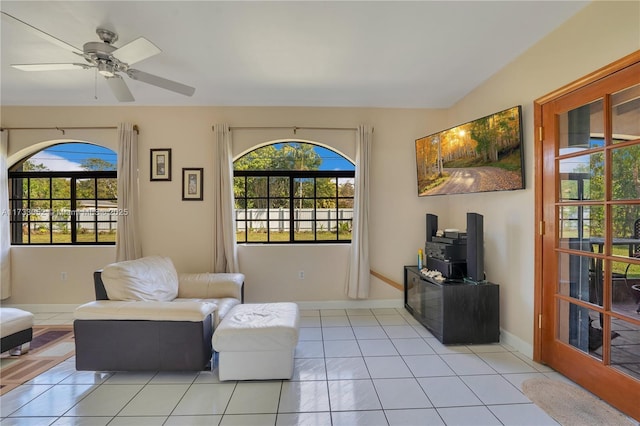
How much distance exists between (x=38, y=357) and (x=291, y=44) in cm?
373

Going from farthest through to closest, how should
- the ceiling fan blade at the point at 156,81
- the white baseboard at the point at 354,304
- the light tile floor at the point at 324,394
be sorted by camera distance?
the white baseboard at the point at 354,304 → the ceiling fan blade at the point at 156,81 → the light tile floor at the point at 324,394

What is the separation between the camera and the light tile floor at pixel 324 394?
1.93m

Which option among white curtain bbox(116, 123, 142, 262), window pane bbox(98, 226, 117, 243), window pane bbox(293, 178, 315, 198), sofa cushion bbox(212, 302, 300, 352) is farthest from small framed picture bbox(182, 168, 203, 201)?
sofa cushion bbox(212, 302, 300, 352)

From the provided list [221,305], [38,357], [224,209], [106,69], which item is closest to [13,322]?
[38,357]

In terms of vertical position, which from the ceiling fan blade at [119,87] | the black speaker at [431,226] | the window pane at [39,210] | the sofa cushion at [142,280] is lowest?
the sofa cushion at [142,280]

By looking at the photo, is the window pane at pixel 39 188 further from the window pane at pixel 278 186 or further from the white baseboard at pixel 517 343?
the white baseboard at pixel 517 343

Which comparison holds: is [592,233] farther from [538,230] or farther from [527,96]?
[527,96]

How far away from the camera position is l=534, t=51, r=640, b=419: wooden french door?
1896 millimetres

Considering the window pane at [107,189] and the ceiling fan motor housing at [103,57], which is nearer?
the ceiling fan motor housing at [103,57]

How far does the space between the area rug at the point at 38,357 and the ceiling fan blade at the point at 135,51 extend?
8.90 feet

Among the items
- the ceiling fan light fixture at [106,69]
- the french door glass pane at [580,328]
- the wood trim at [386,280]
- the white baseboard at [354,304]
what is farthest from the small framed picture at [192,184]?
the french door glass pane at [580,328]

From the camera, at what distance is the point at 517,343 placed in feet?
9.37

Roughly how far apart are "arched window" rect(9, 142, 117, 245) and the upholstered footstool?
151 cm

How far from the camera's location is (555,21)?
2.29m
